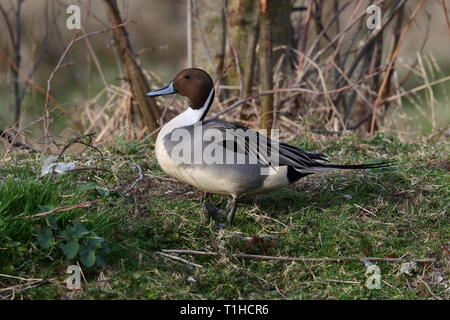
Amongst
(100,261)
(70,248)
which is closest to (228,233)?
(100,261)

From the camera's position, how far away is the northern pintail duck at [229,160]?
3299mm

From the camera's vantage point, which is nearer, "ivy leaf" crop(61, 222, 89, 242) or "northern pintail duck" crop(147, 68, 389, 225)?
"ivy leaf" crop(61, 222, 89, 242)

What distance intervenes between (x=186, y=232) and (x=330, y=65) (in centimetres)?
258

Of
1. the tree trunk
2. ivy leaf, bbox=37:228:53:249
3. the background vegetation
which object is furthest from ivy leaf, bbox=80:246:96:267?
the tree trunk

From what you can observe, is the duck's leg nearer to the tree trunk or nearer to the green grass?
the green grass

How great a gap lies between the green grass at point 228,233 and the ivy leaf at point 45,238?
0.07 ft

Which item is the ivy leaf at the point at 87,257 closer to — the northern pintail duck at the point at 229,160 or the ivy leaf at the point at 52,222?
the ivy leaf at the point at 52,222

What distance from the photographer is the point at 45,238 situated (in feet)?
9.25

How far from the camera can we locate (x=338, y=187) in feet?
12.3

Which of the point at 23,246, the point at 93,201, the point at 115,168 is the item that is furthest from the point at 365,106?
the point at 23,246

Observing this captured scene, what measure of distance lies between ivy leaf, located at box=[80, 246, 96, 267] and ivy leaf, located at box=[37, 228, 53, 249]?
0.14m

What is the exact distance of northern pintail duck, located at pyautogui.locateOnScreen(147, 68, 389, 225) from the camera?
3.30 m

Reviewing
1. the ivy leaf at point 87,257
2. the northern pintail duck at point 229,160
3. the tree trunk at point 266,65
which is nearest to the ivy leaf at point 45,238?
the ivy leaf at point 87,257

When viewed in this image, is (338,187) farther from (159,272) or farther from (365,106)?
(365,106)
